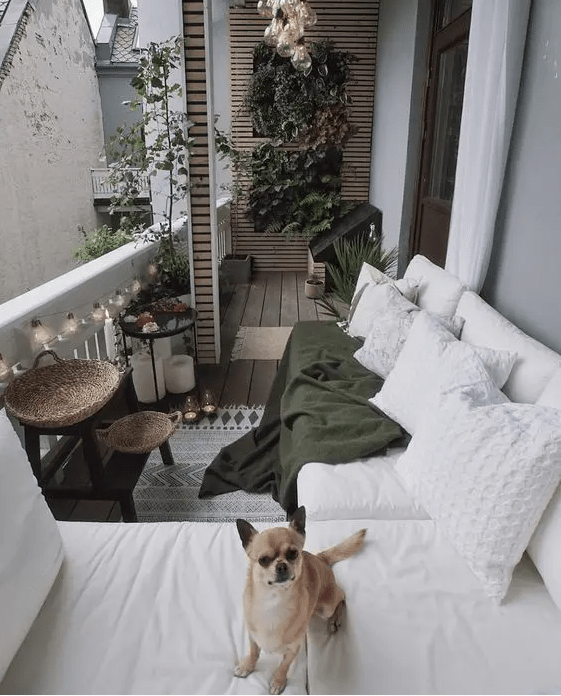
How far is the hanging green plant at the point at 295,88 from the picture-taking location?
5.57 meters

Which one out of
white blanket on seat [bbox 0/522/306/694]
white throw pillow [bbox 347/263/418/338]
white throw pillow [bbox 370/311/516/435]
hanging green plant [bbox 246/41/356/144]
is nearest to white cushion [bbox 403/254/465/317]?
white throw pillow [bbox 347/263/418/338]

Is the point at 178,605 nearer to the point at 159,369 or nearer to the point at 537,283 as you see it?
the point at 537,283

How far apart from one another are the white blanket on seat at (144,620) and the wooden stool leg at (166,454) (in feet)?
2.98

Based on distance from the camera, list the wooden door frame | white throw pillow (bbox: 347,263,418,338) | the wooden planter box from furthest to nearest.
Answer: the wooden planter box, the wooden door frame, white throw pillow (bbox: 347,263,418,338)

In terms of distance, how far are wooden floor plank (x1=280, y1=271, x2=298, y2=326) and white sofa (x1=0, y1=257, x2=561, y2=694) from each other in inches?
129

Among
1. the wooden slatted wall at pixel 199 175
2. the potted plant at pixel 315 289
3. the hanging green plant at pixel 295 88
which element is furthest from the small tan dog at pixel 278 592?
the hanging green plant at pixel 295 88

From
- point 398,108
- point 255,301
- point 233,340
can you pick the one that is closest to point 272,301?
point 255,301

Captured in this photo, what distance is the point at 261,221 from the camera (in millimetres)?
6242

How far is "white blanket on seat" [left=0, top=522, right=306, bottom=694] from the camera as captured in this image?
940 millimetres

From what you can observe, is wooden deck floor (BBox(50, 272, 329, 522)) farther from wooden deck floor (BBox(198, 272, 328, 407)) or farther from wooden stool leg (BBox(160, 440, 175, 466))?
wooden stool leg (BBox(160, 440, 175, 466))

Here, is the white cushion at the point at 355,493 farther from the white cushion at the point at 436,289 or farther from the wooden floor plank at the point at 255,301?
the wooden floor plank at the point at 255,301

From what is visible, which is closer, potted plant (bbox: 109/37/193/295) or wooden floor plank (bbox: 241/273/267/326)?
potted plant (bbox: 109/37/193/295)

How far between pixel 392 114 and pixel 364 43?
1.70 m

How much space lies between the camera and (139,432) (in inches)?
80.7
